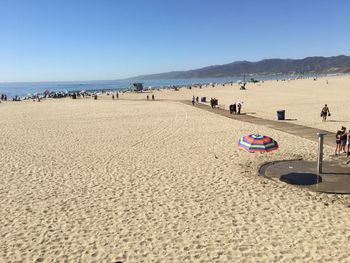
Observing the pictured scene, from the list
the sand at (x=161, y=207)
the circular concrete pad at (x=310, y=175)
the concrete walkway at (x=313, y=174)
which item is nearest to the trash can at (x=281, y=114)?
the sand at (x=161, y=207)

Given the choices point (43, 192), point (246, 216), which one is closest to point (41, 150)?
point (43, 192)

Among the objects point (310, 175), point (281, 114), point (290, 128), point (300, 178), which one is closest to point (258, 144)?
point (300, 178)

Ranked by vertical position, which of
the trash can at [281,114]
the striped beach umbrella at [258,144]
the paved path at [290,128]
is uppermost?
the striped beach umbrella at [258,144]

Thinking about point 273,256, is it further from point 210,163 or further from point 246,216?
point 210,163

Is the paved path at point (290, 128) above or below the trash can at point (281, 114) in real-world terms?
below

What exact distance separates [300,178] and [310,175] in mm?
523

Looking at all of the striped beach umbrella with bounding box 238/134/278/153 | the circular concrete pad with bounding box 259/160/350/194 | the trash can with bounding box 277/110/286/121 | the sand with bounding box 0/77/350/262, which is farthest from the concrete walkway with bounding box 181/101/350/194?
the trash can with bounding box 277/110/286/121

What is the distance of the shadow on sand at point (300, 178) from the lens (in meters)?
11.1

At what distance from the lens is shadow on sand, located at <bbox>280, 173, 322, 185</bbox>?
1113cm

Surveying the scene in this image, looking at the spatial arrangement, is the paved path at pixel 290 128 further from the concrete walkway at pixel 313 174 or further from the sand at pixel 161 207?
the concrete walkway at pixel 313 174

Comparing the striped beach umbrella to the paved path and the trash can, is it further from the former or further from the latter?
the trash can

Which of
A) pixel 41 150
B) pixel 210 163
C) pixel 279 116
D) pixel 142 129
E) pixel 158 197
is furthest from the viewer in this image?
pixel 279 116

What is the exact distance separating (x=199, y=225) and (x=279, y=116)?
60.5 ft

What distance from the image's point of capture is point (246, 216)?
8.86 metres
